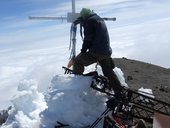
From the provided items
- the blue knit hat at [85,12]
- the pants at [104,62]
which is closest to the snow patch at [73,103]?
the pants at [104,62]

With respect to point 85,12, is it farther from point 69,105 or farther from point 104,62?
point 69,105

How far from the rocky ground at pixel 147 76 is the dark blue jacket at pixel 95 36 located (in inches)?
409

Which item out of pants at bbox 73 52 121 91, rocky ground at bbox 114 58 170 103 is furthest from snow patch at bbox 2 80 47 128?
rocky ground at bbox 114 58 170 103

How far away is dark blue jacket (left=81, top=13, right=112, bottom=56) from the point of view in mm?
18375

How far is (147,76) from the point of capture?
33750 mm

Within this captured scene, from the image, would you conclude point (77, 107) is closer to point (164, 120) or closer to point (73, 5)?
point (164, 120)

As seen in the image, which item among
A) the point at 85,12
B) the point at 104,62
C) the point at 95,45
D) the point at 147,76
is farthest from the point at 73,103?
the point at 147,76

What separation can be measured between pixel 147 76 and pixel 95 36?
15.8m

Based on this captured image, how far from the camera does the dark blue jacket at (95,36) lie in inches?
723

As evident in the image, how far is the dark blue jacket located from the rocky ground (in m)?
10.4

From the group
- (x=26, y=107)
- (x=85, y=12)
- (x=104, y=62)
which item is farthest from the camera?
(x=26, y=107)

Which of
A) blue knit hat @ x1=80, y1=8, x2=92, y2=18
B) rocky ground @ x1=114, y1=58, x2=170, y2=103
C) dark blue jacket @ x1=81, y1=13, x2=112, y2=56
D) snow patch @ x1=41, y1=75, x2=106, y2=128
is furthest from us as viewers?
rocky ground @ x1=114, y1=58, x2=170, y2=103

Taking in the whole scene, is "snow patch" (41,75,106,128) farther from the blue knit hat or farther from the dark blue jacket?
the blue knit hat

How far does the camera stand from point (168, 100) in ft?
91.8
